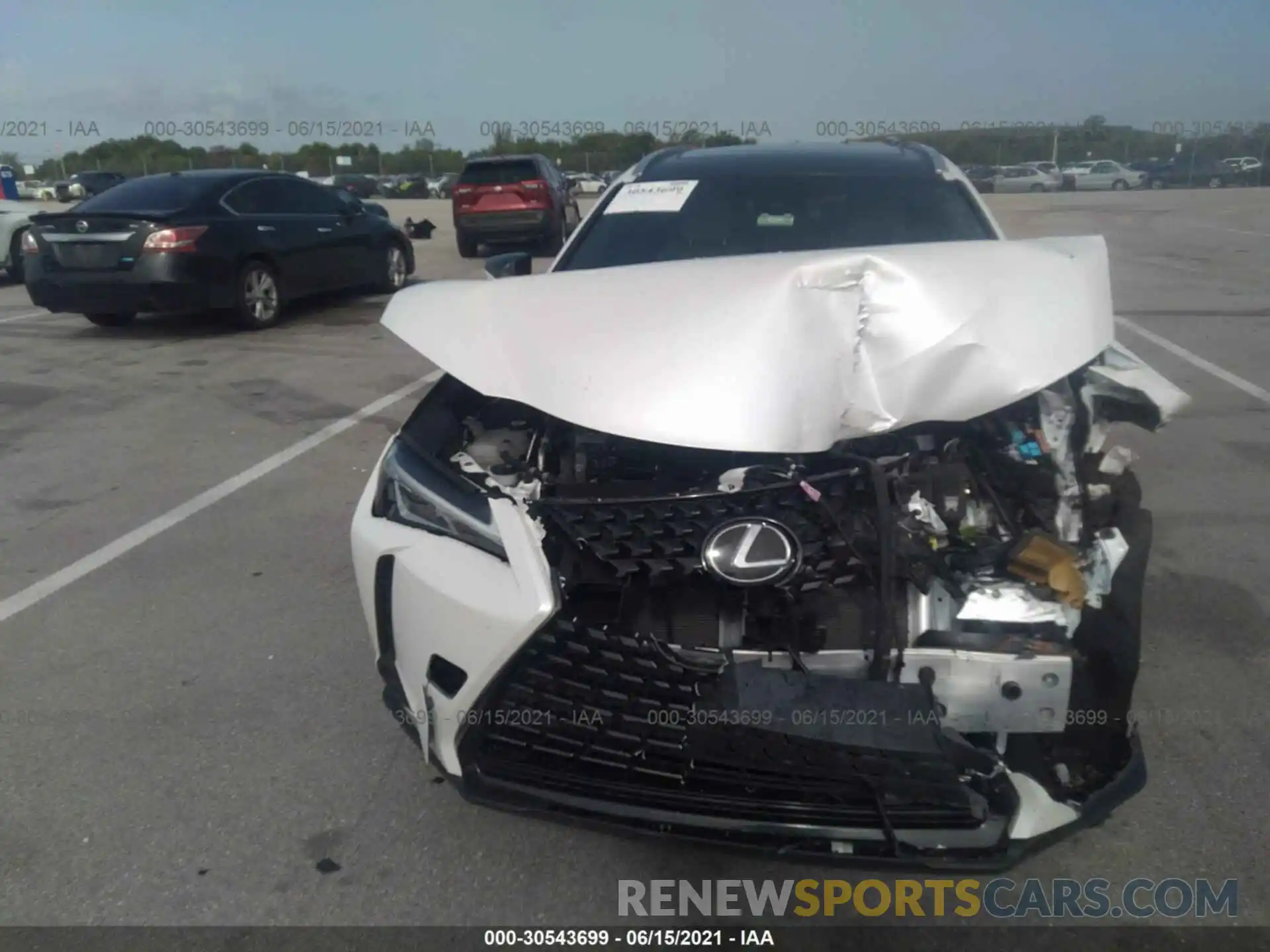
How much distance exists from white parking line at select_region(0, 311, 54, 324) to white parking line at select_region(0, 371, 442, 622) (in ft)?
20.4

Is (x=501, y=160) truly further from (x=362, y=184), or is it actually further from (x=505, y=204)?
(x=362, y=184)

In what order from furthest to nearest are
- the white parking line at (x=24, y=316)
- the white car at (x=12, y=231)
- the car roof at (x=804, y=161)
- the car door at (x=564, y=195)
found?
the car door at (x=564, y=195), the white car at (x=12, y=231), the white parking line at (x=24, y=316), the car roof at (x=804, y=161)

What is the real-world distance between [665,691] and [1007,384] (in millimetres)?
Answer: 1083

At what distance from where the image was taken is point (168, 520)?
484 cm

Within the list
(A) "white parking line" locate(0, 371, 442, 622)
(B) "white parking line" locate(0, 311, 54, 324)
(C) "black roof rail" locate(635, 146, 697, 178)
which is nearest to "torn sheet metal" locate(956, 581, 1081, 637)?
(C) "black roof rail" locate(635, 146, 697, 178)

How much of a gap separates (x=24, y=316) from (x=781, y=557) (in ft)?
37.9

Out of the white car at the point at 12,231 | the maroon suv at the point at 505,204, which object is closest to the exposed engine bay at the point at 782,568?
the white car at the point at 12,231

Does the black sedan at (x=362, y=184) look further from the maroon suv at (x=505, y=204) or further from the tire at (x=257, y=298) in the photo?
the tire at (x=257, y=298)

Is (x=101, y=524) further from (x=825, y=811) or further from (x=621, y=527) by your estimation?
(x=825, y=811)

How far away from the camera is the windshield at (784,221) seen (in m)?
3.77

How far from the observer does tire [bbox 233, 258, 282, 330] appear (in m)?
9.57

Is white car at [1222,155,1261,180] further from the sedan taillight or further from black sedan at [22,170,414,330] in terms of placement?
the sedan taillight

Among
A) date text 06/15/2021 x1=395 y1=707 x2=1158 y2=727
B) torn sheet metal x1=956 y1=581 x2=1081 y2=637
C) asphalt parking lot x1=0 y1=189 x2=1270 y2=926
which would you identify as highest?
torn sheet metal x1=956 y1=581 x2=1081 y2=637

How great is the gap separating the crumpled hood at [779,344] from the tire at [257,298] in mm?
7638
